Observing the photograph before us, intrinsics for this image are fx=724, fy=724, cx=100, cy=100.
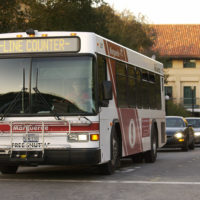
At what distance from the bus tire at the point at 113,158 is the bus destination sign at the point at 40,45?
218cm

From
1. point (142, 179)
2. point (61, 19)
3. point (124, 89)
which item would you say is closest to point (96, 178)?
point (142, 179)

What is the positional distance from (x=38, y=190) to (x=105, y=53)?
148 inches

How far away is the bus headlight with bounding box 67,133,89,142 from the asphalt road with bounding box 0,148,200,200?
2.61 ft

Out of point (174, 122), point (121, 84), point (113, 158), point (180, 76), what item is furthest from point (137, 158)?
point (180, 76)

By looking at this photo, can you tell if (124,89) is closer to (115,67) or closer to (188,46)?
(115,67)

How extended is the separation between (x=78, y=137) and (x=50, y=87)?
1.09m

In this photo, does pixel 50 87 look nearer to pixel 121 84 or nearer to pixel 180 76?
pixel 121 84

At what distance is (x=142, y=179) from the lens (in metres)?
14.3

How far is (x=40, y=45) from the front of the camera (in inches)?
545

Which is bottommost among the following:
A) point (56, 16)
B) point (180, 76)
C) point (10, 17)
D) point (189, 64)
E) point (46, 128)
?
point (46, 128)

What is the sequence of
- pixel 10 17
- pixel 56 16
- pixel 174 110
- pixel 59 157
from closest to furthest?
pixel 59 157 < pixel 10 17 < pixel 56 16 < pixel 174 110

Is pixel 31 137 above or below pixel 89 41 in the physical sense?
below

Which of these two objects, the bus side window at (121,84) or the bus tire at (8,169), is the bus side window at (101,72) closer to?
the bus side window at (121,84)

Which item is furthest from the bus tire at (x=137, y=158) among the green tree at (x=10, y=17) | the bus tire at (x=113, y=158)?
the green tree at (x=10, y=17)
